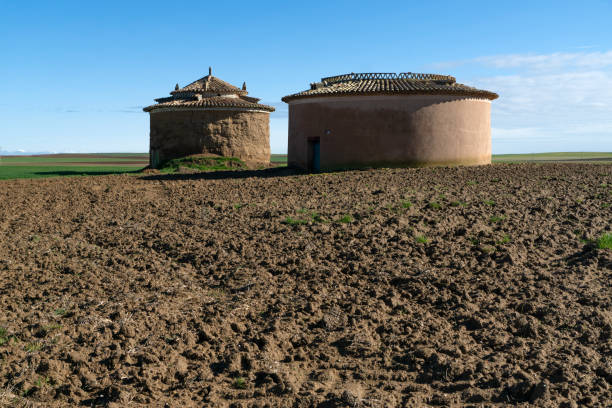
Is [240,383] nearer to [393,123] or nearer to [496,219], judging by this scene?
[496,219]

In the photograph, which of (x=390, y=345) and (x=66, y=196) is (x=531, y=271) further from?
(x=66, y=196)

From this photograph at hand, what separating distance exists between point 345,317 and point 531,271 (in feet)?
11.6

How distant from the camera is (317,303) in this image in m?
8.54

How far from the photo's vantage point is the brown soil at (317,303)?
246 inches

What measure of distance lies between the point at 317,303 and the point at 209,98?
83.9 ft

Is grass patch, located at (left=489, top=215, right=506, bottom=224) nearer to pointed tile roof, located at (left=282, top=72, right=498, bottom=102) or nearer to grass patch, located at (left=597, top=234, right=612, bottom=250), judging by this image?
grass patch, located at (left=597, top=234, right=612, bottom=250)

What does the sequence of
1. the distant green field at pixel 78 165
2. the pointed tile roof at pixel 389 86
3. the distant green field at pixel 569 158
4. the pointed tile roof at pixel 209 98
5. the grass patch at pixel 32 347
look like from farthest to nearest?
the distant green field at pixel 569 158 → the distant green field at pixel 78 165 → the pointed tile roof at pixel 209 98 → the pointed tile roof at pixel 389 86 → the grass patch at pixel 32 347

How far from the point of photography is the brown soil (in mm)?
6254

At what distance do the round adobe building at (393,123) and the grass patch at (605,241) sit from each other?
11.6m

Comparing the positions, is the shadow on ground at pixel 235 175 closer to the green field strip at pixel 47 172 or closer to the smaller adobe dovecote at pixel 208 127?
the smaller adobe dovecote at pixel 208 127

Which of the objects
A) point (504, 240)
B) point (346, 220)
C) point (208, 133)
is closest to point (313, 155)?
point (208, 133)

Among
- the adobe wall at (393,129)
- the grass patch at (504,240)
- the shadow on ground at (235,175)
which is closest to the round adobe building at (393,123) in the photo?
the adobe wall at (393,129)

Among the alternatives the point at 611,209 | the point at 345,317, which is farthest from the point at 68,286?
the point at 611,209

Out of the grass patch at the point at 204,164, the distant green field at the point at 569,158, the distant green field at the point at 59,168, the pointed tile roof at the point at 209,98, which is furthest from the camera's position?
the distant green field at the point at 569,158
